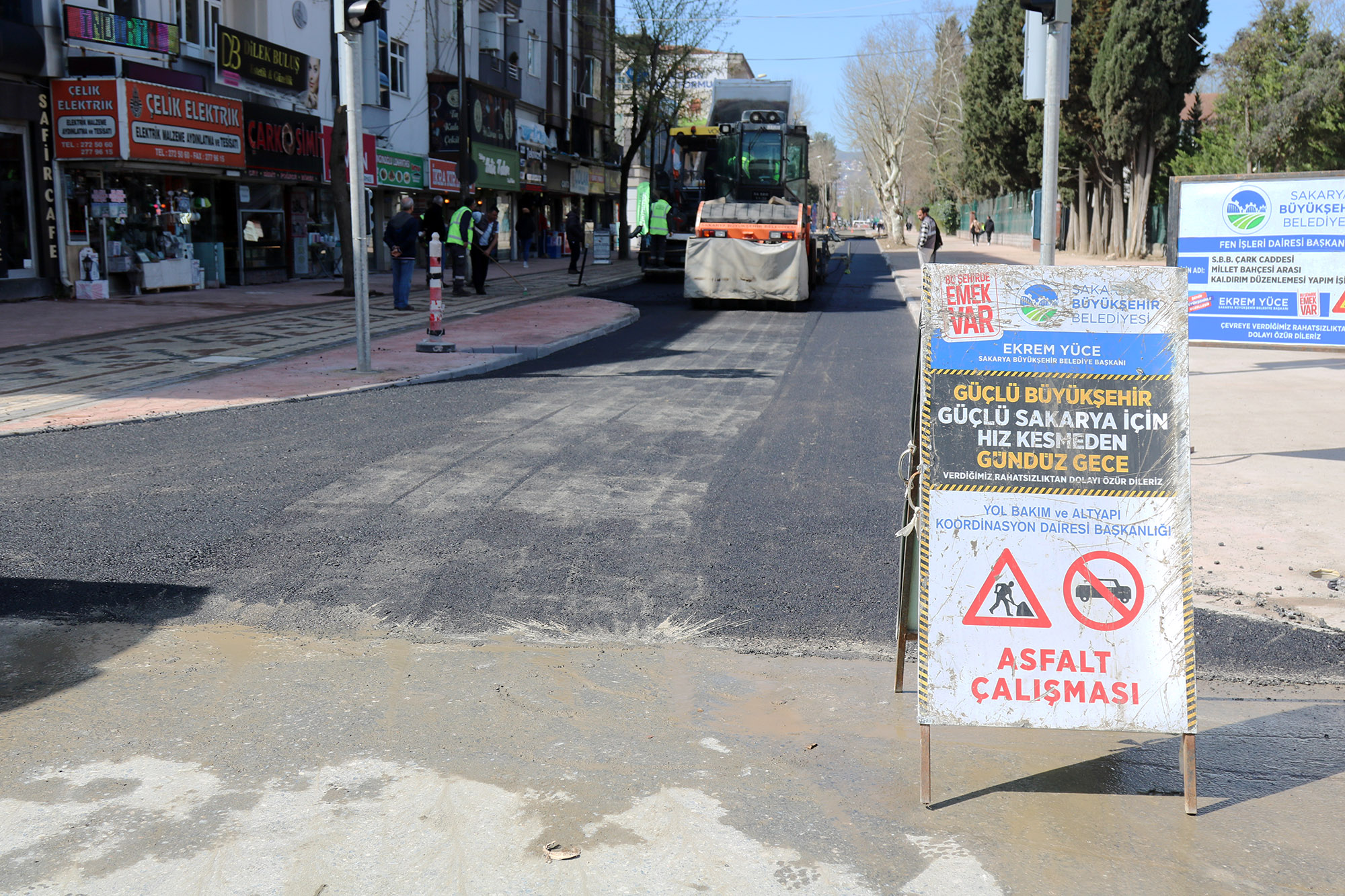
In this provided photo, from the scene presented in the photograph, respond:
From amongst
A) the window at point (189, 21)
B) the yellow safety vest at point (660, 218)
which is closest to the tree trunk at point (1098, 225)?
the yellow safety vest at point (660, 218)

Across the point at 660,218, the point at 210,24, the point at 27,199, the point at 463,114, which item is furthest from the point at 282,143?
the point at 660,218

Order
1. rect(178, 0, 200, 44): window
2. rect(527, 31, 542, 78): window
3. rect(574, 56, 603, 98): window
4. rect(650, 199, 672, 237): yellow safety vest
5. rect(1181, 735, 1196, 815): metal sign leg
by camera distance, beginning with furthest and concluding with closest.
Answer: rect(574, 56, 603, 98): window < rect(527, 31, 542, 78): window < rect(650, 199, 672, 237): yellow safety vest < rect(178, 0, 200, 44): window < rect(1181, 735, 1196, 815): metal sign leg

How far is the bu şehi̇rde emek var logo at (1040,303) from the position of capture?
3807 millimetres

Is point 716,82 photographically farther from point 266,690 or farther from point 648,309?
point 266,690

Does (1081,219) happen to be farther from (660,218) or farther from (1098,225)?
(660,218)

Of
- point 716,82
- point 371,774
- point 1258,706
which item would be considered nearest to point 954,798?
point 1258,706

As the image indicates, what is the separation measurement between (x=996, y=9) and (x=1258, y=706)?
162 feet

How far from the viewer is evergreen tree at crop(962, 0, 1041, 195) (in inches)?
1836

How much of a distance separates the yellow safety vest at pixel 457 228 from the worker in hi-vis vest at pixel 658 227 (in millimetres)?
7250

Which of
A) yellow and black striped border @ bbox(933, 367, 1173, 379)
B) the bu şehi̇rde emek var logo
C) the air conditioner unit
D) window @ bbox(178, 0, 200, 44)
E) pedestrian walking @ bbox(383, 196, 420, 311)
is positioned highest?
the air conditioner unit

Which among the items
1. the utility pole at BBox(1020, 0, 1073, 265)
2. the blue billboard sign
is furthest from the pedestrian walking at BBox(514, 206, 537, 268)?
the utility pole at BBox(1020, 0, 1073, 265)

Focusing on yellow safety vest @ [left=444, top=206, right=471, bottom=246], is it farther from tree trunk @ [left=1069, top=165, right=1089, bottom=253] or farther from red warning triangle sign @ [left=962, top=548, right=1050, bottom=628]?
tree trunk @ [left=1069, top=165, right=1089, bottom=253]

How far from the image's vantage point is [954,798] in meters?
3.64

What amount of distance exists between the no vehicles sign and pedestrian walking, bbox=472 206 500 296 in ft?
65.4
